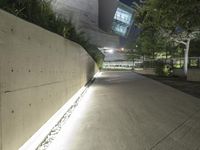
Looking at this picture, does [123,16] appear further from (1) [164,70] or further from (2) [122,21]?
(1) [164,70]

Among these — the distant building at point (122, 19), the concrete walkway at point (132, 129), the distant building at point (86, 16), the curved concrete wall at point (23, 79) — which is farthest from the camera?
the distant building at point (122, 19)

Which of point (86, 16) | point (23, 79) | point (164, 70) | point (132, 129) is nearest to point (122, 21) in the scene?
point (86, 16)

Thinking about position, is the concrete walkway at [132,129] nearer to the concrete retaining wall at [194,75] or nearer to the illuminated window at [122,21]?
the concrete retaining wall at [194,75]

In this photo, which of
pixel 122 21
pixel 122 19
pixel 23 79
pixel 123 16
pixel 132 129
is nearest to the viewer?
pixel 23 79

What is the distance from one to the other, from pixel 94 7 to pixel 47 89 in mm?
29011

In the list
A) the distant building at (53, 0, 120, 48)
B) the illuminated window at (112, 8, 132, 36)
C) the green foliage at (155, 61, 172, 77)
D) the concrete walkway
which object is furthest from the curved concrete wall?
the illuminated window at (112, 8, 132, 36)

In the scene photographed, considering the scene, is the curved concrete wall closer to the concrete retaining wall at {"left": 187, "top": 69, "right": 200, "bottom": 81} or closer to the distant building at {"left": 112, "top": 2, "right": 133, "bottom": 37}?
the concrete retaining wall at {"left": 187, "top": 69, "right": 200, "bottom": 81}

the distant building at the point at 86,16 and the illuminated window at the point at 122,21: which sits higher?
the illuminated window at the point at 122,21

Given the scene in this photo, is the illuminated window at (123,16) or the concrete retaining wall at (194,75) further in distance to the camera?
the illuminated window at (123,16)

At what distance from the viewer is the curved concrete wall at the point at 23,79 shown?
295 centimetres

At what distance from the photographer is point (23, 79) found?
3.54 meters

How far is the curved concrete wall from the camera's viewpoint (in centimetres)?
295

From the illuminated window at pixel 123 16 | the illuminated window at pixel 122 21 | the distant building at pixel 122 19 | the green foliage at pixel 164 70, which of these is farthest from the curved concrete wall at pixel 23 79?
the illuminated window at pixel 123 16

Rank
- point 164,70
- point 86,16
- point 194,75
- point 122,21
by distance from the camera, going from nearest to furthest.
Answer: point 194,75, point 164,70, point 86,16, point 122,21
